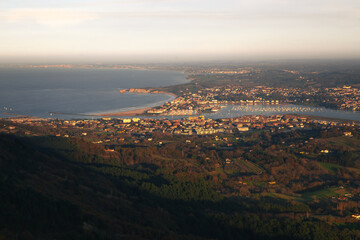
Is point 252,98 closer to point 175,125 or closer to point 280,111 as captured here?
point 280,111

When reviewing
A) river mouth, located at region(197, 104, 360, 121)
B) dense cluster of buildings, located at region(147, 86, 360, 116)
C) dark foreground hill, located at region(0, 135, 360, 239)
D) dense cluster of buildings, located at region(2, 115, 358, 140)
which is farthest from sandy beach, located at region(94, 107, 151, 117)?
dark foreground hill, located at region(0, 135, 360, 239)

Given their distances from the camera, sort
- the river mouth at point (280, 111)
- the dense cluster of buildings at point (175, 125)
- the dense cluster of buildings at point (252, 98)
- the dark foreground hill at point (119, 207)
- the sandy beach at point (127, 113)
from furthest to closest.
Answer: the dense cluster of buildings at point (252, 98) < the river mouth at point (280, 111) < the sandy beach at point (127, 113) < the dense cluster of buildings at point (175, 125) < the dark foreground hill at point (119, 207)

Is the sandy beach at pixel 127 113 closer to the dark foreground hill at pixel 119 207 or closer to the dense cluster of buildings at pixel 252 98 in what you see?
the dense cluster of buildings at pixel 252 98

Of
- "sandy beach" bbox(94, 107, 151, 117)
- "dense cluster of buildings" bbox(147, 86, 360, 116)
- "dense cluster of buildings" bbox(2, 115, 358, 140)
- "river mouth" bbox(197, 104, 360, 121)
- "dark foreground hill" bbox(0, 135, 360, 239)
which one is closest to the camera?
"dark foreground hill" bbox(0, 135, 360, 239)

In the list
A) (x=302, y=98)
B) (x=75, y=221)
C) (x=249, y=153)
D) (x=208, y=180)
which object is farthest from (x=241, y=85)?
(x=75, y=221)

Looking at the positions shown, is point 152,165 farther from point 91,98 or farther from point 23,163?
point 91,98

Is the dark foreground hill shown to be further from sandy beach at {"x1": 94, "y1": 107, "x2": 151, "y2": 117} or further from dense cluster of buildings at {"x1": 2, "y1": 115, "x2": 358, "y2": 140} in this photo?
sandy beach at {"x1": 94, "y1": 107, "x2": 151, "y2": 117}

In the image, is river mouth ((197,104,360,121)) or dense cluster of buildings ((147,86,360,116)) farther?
dense cluster of buildings ((147,86,360,116))

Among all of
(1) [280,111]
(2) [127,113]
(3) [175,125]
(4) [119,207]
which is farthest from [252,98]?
(4) [119,207]

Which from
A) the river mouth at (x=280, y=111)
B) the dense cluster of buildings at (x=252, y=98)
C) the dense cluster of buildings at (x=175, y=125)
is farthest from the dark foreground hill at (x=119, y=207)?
the dense cluster of buildings at (x=252, y=98)
